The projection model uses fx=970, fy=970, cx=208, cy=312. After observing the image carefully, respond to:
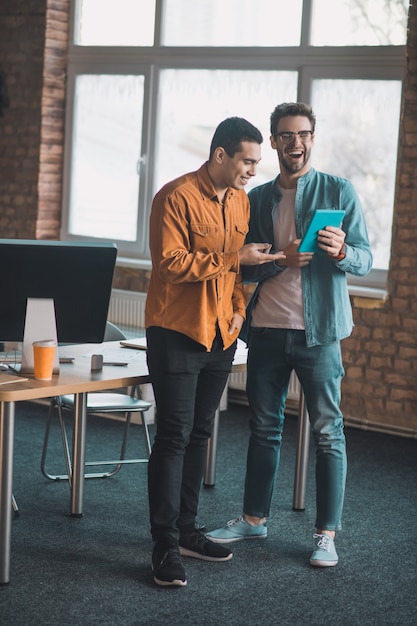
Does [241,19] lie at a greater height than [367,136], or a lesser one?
greater

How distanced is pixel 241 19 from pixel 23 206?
2278 millimetres

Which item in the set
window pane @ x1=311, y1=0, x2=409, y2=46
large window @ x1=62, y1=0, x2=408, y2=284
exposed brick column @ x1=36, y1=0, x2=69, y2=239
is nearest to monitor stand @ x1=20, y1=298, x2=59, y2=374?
large window @ x1=62, y1=0, x2=408, y2=284

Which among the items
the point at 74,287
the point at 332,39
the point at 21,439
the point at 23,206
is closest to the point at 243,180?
the point at 74,287

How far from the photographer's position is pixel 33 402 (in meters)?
6.71

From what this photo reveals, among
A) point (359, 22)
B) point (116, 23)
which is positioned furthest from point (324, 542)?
point (116, 23)

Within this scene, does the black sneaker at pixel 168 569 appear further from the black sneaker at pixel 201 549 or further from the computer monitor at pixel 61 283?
the computer monitor at pixel 61 283

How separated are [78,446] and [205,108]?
11.7ft

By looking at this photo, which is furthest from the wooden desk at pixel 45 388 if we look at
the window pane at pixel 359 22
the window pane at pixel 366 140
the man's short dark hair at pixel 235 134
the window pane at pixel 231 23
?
the window pane at pixel 231 23

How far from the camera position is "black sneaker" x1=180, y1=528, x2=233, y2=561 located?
382cm

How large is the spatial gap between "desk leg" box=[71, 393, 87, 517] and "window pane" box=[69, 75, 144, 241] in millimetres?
3366

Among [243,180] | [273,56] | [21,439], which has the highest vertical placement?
[273,56]

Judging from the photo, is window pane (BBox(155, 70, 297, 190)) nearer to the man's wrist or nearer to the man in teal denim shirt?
the man in teal denim shirt

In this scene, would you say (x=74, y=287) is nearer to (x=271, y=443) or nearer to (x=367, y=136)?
(x=271, y=443)

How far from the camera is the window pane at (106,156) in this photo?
743 centimetres
